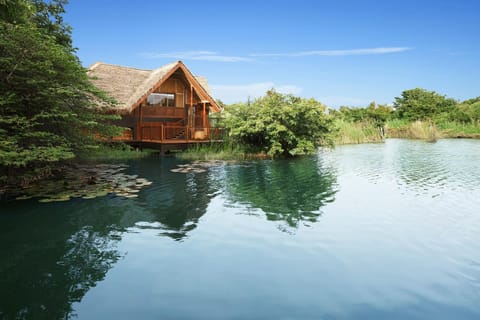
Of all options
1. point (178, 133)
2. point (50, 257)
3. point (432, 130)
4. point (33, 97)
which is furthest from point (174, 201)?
point (432, 130)

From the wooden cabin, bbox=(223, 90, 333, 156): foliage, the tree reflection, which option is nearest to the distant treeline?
bbox=(223, 90, 333, 156): foliage

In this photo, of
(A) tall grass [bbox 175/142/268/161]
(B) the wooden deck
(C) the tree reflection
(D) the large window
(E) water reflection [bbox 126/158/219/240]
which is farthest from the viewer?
(D) the large window

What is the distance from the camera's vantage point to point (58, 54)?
687 cm

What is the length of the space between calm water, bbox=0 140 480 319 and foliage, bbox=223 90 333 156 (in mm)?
7033

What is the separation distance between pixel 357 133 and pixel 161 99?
46.4ft

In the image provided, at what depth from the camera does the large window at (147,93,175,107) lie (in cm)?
2055

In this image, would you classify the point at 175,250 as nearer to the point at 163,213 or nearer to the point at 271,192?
the point at 163,213

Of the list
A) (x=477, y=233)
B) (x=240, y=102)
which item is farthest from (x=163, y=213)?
(x=240, y=102)

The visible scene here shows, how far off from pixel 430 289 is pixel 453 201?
421 centimetres

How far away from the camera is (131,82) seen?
65.6 feet

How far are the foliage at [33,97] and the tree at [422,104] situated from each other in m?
35.2

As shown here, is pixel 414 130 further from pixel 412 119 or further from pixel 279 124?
pixel 279 124

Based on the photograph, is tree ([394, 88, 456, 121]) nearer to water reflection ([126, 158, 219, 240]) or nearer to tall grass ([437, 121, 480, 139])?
tall grass ([437, 121, 480, 139])

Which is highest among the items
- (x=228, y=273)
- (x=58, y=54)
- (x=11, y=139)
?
(x=58, y=54)
